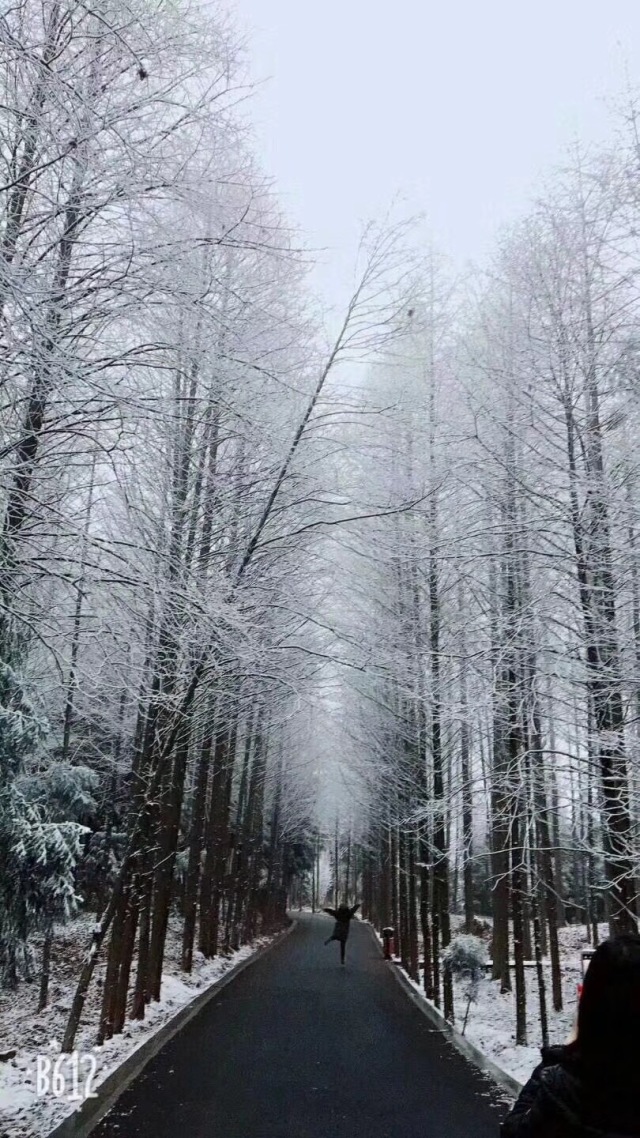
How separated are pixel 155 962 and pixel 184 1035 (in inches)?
97.1

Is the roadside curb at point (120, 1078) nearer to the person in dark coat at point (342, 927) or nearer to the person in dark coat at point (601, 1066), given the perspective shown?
the person in dark coat at point (601, 1066)

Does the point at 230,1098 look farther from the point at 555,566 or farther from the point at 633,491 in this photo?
the point at 633,491

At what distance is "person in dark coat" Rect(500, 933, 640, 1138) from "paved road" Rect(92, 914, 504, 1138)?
17.6 ft

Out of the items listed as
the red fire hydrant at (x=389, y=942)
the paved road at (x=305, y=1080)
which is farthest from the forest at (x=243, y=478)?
the red fire hydrant at (x=389, y=942)

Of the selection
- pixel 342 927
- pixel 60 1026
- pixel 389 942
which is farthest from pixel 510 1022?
pixel 389 942

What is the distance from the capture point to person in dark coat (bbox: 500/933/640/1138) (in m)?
2.10

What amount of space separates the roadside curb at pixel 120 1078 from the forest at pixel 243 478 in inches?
27.0

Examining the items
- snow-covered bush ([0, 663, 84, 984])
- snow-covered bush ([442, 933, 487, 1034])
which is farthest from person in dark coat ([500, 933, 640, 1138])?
snow-covered bush ([442, 933, 487, 1034])

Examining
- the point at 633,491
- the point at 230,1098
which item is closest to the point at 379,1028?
the point at 230,1098

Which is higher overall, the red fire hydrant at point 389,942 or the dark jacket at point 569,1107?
the dark jacket at point 569,1107

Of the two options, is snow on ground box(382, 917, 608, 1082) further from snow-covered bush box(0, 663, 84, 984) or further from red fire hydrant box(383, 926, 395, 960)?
snow-covered bush box(0, 663, 84, 984)

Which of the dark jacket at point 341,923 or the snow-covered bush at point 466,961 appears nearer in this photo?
the snow-covered bush at point 466,961

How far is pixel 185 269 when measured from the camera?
548cm

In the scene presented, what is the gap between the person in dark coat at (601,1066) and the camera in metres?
2.10
